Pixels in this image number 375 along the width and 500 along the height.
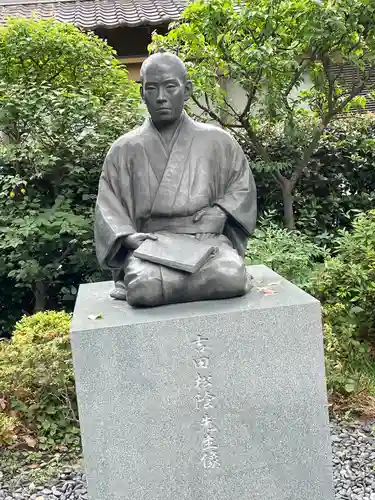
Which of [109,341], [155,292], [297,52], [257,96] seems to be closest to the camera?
[109,341]

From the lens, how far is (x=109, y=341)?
2354 millimetres

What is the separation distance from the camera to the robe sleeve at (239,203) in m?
2.83

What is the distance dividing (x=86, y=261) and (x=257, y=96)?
102 inches

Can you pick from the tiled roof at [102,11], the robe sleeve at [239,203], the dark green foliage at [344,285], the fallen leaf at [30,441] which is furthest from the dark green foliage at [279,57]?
the fallen leaf at [30,441]

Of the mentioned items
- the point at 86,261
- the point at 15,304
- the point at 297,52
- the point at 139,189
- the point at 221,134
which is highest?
the point at 297,52

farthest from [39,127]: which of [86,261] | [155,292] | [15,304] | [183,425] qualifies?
[183,425]

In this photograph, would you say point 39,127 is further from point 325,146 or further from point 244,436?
point 244,436

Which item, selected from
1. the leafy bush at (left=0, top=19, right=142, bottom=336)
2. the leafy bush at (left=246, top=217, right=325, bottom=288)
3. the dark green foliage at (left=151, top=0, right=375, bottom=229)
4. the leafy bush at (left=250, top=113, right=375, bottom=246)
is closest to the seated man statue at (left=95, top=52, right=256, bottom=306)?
the leafy bush at (left=246, top=217, right=325, bottom=288)

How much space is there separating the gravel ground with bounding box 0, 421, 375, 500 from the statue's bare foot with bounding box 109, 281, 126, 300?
1.20 metres

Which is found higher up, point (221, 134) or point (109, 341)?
point (221, 134)

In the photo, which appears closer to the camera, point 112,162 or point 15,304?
point 112,162

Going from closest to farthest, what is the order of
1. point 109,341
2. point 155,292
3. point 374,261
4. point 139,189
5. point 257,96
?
1. point 109,341
2. point 155,292
3. point 139,189
4. point 374,261
5. point 257,96

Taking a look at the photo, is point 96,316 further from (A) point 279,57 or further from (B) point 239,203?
(A) point 279,57

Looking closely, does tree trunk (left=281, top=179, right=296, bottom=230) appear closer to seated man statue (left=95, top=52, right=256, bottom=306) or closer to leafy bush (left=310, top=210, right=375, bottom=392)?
leafy bush (left=310, top=210, right=375, bottom=392)
